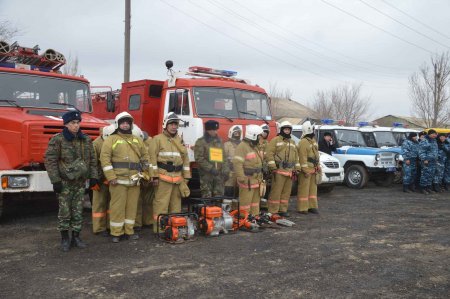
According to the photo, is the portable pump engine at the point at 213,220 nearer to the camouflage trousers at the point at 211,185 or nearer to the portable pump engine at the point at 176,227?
the portable pump engine at the point at 176,227

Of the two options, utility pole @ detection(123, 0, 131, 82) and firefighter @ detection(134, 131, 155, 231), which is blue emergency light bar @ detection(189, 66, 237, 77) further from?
utility pole @ detection(123, 0, 131, 82)

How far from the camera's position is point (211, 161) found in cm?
727

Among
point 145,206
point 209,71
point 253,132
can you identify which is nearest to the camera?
point 145,206

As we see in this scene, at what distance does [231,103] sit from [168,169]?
2.86 metres

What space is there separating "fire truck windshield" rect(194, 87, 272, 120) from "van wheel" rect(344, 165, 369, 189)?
4.53 metres

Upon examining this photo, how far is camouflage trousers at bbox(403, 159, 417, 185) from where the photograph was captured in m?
11.7

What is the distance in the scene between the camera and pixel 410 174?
1182 cm

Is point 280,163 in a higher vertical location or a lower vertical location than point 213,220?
higher

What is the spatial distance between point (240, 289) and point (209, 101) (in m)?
4.94

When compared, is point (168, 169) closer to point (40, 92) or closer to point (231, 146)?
point (231, 146)

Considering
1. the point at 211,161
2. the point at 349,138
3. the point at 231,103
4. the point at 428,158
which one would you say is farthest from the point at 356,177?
the point at 211,161

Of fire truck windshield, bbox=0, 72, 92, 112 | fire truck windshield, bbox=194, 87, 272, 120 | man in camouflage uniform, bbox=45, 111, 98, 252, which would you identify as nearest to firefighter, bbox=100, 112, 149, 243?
man in camouflage uniform, bbox=45, 111, 98, 252

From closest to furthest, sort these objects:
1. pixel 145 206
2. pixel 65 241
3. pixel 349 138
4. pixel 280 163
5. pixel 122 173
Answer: pixel 65 241 → pixel 122 173 → pixel 145 206 → pixel 280 163 → pixel 349 138

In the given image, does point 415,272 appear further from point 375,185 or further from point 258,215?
point 375,185
